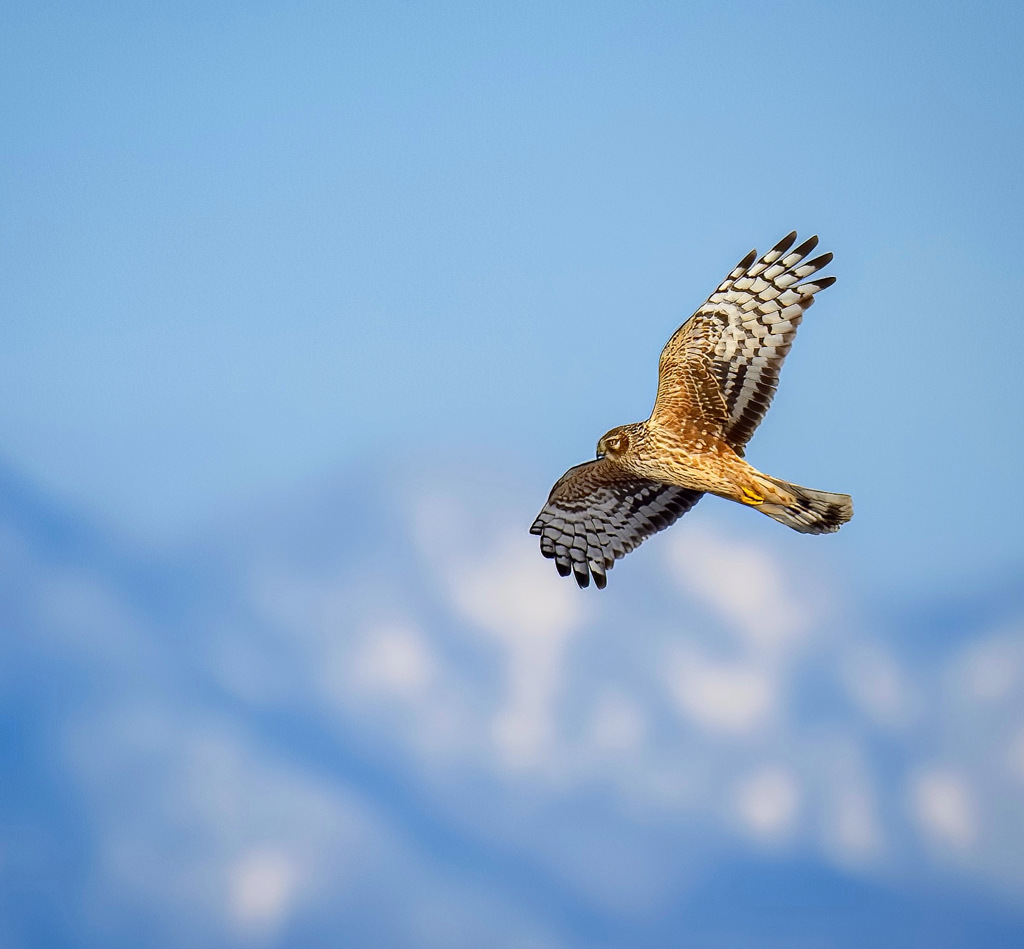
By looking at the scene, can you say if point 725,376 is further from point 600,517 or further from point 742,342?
point 600,517

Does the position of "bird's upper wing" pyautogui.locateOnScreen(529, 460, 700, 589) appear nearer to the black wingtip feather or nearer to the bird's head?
the bird's head

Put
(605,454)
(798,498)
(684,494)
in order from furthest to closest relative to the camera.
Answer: (684,494) → (605,454) → (798,498)

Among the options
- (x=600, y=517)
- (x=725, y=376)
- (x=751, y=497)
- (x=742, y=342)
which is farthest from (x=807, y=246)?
(x=600, y=517)

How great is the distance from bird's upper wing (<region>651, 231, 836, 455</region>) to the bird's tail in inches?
21.6

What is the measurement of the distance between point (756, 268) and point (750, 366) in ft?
2.45

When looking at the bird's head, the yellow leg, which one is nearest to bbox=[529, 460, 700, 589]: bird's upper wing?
the bird's head

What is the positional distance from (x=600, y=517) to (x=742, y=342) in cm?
224

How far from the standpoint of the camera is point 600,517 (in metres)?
11.4

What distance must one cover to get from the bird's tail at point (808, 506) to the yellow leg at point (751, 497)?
46 mm

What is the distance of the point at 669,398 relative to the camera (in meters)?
9.97

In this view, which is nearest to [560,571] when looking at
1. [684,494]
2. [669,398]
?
[684,494]

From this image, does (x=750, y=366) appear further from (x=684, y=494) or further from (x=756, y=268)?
(x=684, y=494)

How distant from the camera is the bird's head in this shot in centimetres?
1003

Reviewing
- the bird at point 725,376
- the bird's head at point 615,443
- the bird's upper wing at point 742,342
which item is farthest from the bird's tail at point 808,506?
the bird's head at point 615,443
